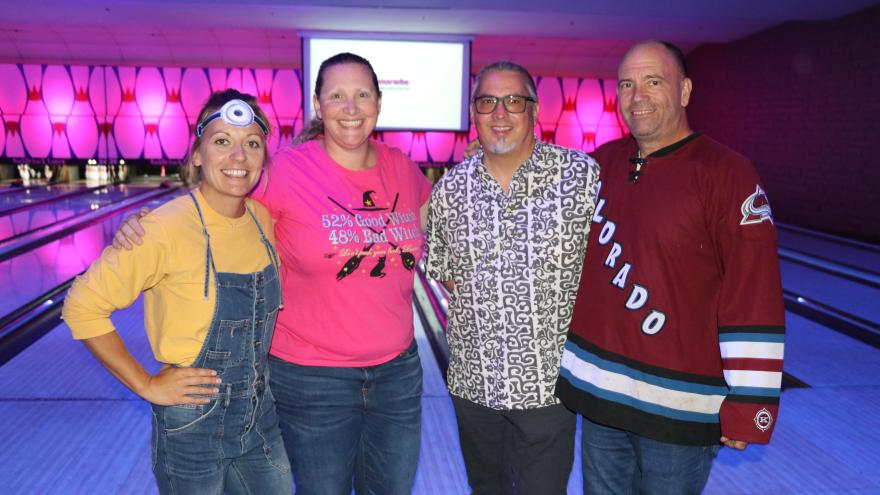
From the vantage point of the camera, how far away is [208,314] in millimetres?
1286

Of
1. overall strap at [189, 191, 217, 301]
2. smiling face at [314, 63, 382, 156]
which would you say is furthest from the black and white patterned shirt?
overall strap at [189, 191, 217, 301]

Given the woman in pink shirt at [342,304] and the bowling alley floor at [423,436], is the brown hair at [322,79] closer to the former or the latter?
the woman in pink shirt at [342,304]

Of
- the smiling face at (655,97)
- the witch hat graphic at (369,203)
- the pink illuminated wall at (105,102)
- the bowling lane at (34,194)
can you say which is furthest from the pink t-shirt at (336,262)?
the pink illuminated wall at (105,102)

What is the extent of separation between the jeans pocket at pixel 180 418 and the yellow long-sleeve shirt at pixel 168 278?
0.29ft

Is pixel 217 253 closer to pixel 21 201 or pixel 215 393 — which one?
pixel 215 393

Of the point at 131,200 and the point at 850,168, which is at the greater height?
the point at 850,168

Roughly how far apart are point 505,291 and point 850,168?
24.9ft

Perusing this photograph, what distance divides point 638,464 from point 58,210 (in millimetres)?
8551

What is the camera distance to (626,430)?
1.39m

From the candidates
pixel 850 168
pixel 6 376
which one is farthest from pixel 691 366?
pixel 850 168

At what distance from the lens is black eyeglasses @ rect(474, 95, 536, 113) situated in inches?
57.0

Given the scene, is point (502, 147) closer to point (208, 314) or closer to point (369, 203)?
point (369, 203)

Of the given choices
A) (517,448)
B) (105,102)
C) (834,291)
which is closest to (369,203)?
(517,448)

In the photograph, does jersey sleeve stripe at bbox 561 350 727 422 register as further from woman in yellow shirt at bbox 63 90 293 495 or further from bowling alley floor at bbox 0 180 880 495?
bowling alley floor at bbox 0 180 880 495
